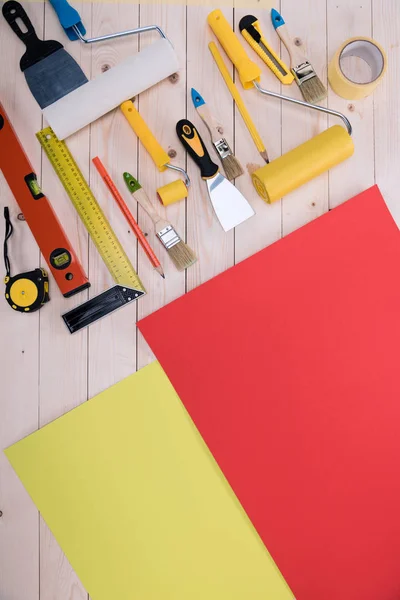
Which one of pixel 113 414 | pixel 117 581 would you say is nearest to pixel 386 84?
pixel 113 414

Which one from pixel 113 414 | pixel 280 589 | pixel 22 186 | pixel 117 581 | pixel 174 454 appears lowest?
pixel 280 589

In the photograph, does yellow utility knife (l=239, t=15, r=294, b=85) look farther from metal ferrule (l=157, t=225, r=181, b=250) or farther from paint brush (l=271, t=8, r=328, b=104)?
metal ferrule (l=157, t=225, r=181, b=250)

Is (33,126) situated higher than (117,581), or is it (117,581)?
(33,126)

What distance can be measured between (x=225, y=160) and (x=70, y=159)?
0.32m

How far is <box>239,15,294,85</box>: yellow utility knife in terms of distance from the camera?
1.13m

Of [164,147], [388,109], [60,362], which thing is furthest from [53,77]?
[388,109]

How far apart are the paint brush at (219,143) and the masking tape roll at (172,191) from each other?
10 cm

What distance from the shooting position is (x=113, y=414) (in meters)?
1.10

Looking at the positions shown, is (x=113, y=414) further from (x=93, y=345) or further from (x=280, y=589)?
(x=280, y=589)

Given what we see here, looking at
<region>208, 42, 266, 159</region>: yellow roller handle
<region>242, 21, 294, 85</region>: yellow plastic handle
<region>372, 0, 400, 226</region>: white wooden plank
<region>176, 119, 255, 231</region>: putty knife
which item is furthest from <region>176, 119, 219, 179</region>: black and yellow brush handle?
<region>372, 0, 400, 226</region>: white wooden plank

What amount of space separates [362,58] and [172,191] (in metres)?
0.49

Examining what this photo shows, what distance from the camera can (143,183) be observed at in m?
1.14

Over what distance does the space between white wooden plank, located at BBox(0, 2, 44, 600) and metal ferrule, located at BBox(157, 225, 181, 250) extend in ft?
0.84

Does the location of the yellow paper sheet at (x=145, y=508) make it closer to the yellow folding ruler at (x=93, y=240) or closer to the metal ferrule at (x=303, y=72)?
the yellow folding ruler at (x=93, y=240)
